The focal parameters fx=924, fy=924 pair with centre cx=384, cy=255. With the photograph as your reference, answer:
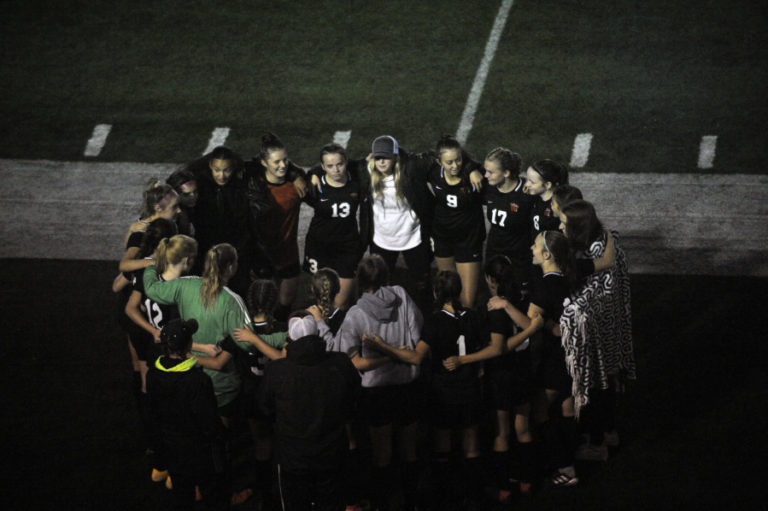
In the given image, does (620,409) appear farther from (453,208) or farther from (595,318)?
(453,208)

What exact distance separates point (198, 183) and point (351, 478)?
2.82 m

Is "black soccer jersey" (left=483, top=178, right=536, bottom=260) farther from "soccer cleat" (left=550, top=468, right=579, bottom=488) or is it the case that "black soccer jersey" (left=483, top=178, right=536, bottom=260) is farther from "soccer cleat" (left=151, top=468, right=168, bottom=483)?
"soccer cleat" (left=151, top=468, right=168, bottom=483)

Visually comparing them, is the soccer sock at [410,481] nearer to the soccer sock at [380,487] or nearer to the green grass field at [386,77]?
the soccer sock at [380,487]

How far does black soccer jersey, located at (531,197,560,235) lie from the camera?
7.53 metres

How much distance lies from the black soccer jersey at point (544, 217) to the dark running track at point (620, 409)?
148 cm

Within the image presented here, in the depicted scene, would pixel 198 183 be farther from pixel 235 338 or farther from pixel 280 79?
pixel 280 79

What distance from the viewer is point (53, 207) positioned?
11516mm

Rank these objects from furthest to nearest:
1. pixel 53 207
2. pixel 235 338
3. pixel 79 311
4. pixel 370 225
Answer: pixel 53 207 → pixel 79 311 → pixel 370 225 → pixel 235 338

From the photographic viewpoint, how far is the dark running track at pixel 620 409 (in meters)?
6.44

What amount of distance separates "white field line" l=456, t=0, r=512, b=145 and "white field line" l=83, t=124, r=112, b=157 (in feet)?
16.7

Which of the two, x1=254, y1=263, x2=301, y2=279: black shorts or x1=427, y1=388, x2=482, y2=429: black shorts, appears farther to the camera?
x1=254, y1=263, x2=301, y2=279: black shorts

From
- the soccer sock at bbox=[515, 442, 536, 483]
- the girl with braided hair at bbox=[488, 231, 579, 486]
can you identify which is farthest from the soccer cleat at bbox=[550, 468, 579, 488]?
the soccer sock at bbox=[515, 442, 536, 483]

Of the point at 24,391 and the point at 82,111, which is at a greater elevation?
the point at 82,111

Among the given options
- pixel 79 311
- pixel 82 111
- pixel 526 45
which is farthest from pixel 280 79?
pixel 79 311
